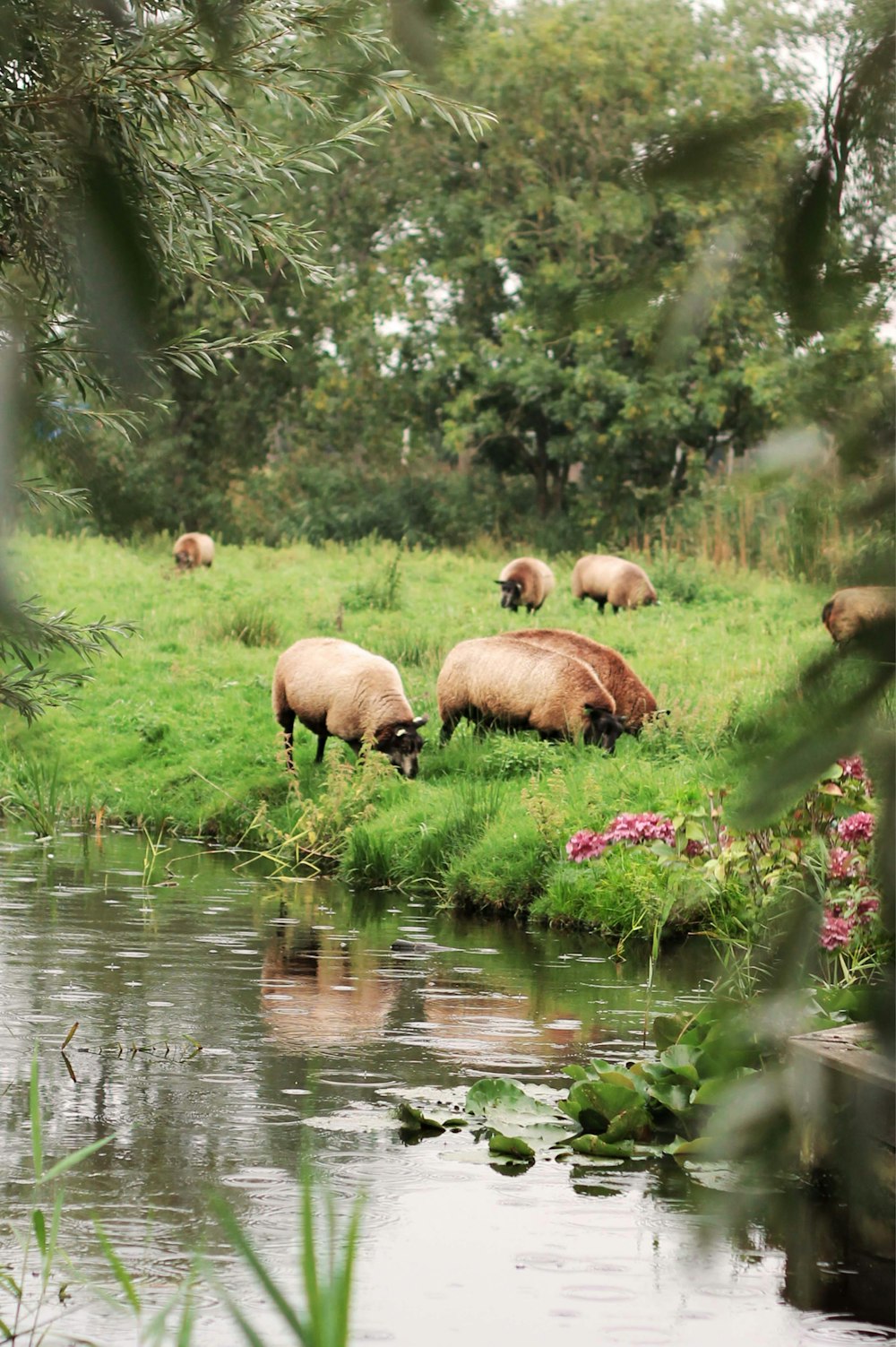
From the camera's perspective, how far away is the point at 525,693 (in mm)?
14938

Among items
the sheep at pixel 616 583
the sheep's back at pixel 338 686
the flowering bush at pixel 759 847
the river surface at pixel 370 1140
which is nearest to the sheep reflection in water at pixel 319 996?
the river surface at pixel 370 1140

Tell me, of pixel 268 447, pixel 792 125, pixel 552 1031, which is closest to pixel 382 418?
pixel 268 447

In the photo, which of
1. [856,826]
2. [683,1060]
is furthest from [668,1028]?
[856,826]

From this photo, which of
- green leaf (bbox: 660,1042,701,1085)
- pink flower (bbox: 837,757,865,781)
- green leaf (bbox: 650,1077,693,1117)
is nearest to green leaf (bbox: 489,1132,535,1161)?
green leaf (bbox: 650,1077,693,1117)

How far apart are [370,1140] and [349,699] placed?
862cm

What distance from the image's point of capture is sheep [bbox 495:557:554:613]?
23891 mm

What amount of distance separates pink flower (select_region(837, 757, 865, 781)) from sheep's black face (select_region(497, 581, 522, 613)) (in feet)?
68.9

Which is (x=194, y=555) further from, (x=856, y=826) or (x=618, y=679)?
(x=856, y=826)

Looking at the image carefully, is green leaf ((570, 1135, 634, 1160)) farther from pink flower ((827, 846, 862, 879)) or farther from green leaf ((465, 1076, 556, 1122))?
pink flower ((827, 846, 862, 879))

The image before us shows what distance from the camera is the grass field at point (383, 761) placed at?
12281 millimetres

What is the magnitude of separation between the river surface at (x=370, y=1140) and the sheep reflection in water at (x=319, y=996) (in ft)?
0.08

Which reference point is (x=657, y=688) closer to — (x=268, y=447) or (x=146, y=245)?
(x=146, y=245)

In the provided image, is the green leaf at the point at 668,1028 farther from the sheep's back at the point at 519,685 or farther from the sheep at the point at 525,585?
the sheep at the point at 525,585

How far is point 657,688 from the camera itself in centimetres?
1681
